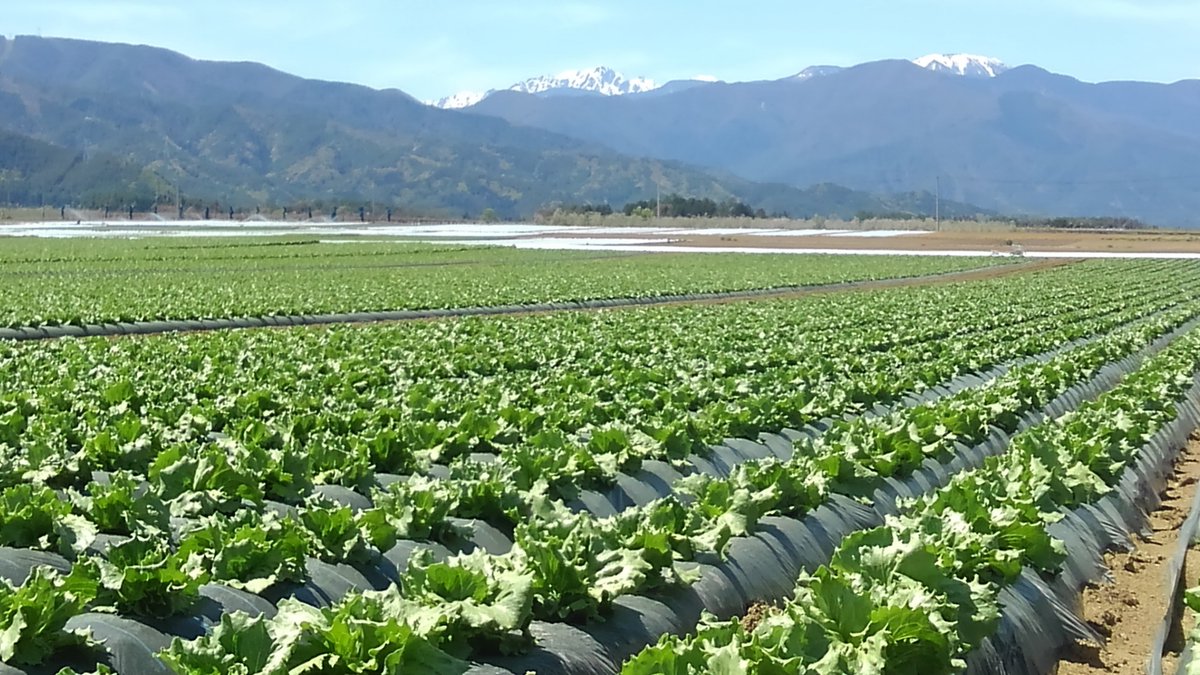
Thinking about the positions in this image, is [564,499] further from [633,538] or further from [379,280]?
[379,280]

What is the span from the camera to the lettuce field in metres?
5.62

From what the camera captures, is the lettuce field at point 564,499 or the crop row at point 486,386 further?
the crop row at point 486,386

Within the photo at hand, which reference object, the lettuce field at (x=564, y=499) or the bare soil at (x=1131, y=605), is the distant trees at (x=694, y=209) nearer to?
the lettuce field at (x=564, y=499)

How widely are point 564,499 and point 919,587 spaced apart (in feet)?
11.5

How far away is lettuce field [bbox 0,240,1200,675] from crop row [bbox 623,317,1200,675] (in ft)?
0.06

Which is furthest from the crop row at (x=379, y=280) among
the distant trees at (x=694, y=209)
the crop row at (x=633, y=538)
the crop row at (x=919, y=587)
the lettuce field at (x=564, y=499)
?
the distant trees at (x=694, y=209)

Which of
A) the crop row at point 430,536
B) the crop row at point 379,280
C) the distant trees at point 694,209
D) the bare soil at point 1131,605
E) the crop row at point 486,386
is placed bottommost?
the bare soil at point 1131,605

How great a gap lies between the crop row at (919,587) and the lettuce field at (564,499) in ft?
0.06

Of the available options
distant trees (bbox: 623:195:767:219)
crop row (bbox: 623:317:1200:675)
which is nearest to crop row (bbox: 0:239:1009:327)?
crop row (bbox: 623:317:1200:675)

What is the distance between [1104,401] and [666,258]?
47.5 m

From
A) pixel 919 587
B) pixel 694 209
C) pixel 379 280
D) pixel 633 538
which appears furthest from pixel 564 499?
pixel 694 209

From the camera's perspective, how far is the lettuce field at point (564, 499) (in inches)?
221

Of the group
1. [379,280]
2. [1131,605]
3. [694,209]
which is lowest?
[1131,605]

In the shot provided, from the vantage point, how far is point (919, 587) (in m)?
6.01
